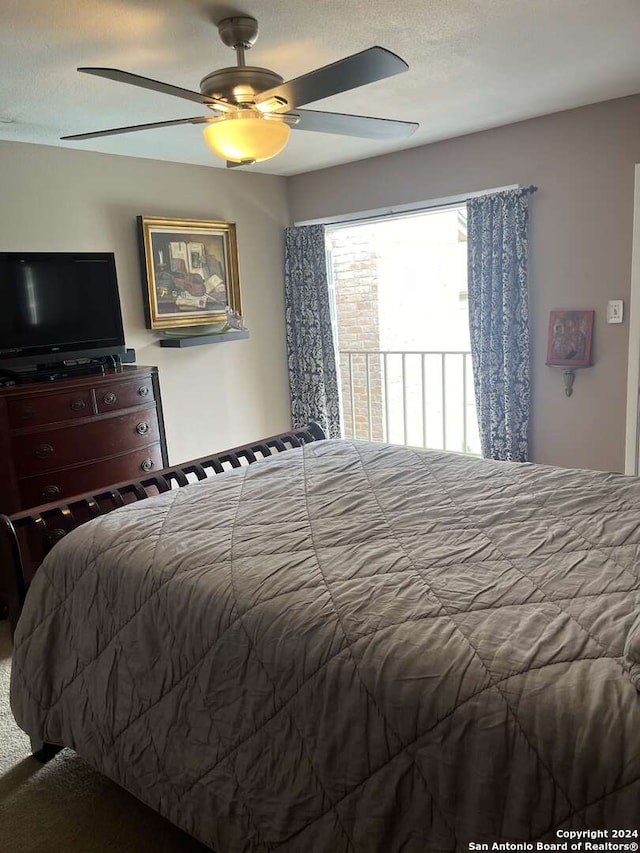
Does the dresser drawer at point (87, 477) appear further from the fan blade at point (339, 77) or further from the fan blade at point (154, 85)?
the fan blade at point (339, 77)

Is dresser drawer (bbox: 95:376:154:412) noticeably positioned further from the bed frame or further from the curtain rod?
the curtain rod

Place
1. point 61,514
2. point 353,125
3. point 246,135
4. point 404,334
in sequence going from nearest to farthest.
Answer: point 246,135 < point 61,514 < point 353,125 < point 404,334

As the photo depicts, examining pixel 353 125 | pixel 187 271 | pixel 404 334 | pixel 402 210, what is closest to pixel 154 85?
pixel 353 125

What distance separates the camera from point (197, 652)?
1478 millimetres

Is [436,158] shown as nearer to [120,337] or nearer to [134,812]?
[120,337]

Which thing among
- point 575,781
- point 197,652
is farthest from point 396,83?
point 575,781

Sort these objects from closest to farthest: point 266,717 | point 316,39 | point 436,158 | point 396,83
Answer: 1. point 266,717
2. point 316,39
3. point 396,83
4. point 436,158

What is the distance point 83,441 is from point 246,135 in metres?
1.92

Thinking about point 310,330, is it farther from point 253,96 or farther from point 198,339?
point 253,96

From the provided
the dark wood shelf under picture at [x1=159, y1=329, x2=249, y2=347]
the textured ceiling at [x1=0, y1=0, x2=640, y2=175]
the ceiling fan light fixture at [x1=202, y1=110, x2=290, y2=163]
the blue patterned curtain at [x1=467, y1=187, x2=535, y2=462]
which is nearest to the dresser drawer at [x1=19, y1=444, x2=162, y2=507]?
the dark wood shelf under picture at [x1=159, y1=329, x2=249, y2=347]

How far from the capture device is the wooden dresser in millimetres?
2990

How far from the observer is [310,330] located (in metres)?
4.86

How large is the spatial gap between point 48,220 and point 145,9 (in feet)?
6.12

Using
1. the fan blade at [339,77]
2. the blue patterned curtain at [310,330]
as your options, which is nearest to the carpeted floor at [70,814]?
the fan blade at [339,77]
